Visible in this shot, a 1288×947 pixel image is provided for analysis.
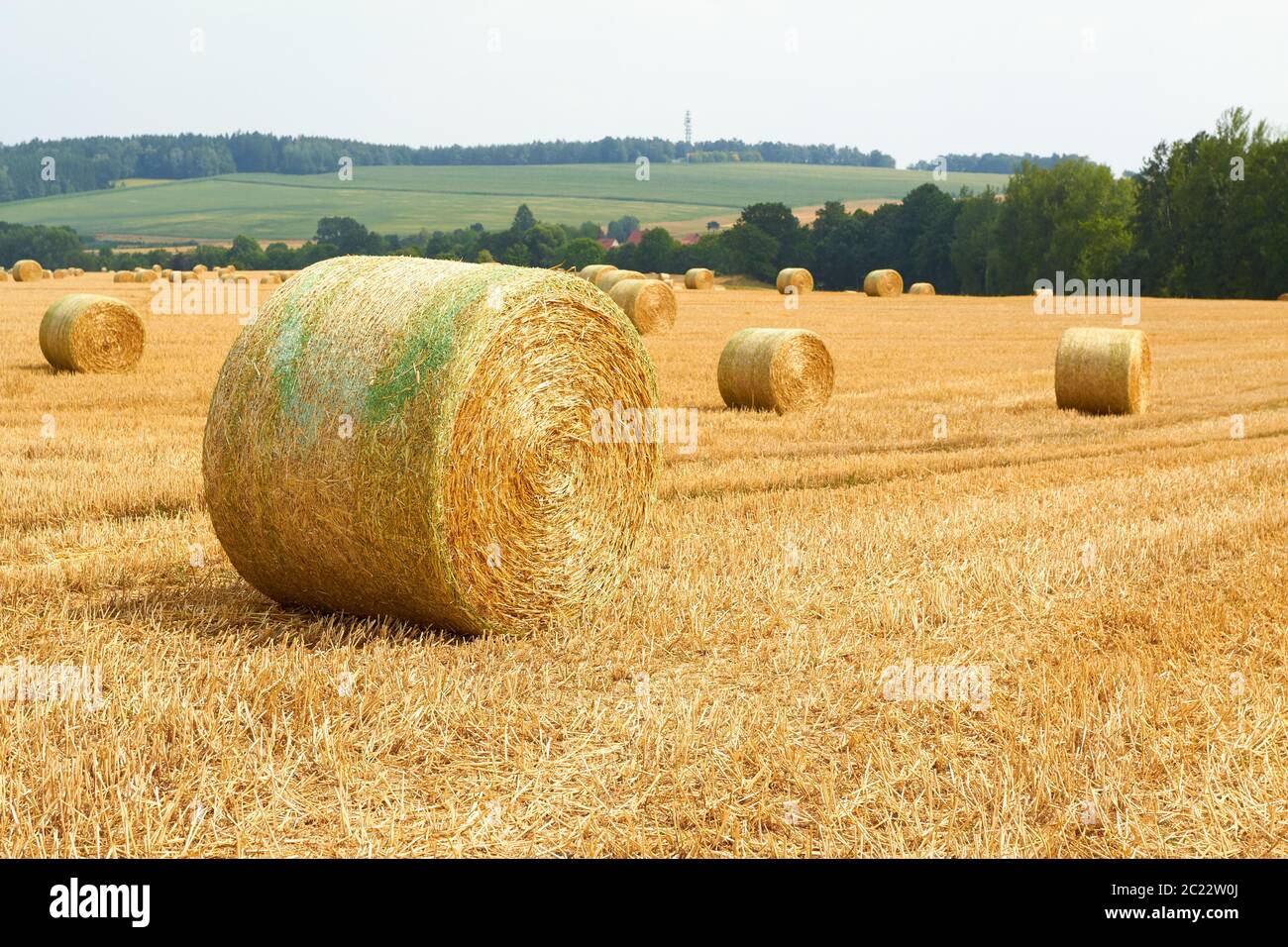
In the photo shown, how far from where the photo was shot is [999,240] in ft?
250

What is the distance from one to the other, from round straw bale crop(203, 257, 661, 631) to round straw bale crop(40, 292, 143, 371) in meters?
13.2

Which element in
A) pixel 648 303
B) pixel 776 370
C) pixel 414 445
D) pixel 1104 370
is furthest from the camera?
pixel 648 303

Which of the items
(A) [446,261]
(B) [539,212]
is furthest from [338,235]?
(A) [446,261]

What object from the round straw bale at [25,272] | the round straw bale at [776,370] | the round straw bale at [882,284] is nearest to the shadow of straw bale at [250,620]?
the round straw bale at [776,370]

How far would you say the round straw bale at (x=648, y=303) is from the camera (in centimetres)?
2788

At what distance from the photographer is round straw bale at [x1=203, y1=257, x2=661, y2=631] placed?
6191 millimetres

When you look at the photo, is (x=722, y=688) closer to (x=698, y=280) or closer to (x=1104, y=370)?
(x=1104, y=370)

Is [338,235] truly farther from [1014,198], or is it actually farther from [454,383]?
[454,383]

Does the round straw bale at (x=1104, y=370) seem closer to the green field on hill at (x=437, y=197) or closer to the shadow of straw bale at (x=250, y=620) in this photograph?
the shadow of straw bale at (x=250, y=620)

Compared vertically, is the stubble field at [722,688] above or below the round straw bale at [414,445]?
below

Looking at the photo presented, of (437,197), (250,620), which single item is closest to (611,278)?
(250,620)

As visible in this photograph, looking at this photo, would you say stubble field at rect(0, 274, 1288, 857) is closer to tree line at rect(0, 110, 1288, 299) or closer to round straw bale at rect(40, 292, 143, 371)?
round straw bale at rect(40, 292, 143, 371)

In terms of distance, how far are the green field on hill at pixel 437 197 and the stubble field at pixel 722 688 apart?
75142 millimetres

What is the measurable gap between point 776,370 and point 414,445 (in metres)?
10.4
